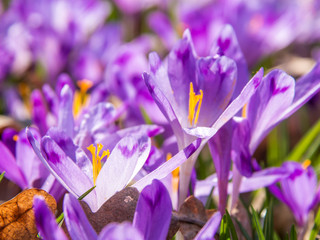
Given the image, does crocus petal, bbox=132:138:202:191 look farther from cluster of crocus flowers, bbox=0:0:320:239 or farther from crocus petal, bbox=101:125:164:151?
crocus petal, bbox=101:125:164:151

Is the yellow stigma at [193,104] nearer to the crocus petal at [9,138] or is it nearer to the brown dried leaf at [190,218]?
the brown dried leaf at [190,218]

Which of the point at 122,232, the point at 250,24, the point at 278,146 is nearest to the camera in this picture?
the point at 122,232

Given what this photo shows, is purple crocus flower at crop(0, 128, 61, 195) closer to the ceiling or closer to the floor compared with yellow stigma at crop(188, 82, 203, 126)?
closer to the ceiling

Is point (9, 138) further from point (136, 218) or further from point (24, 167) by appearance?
point (136, 218)

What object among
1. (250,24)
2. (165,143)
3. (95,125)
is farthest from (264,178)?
(250,24)

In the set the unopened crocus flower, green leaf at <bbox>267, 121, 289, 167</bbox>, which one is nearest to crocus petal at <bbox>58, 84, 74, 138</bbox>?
green leaf at <bbox>267, 121, 289, 167</bbox>
